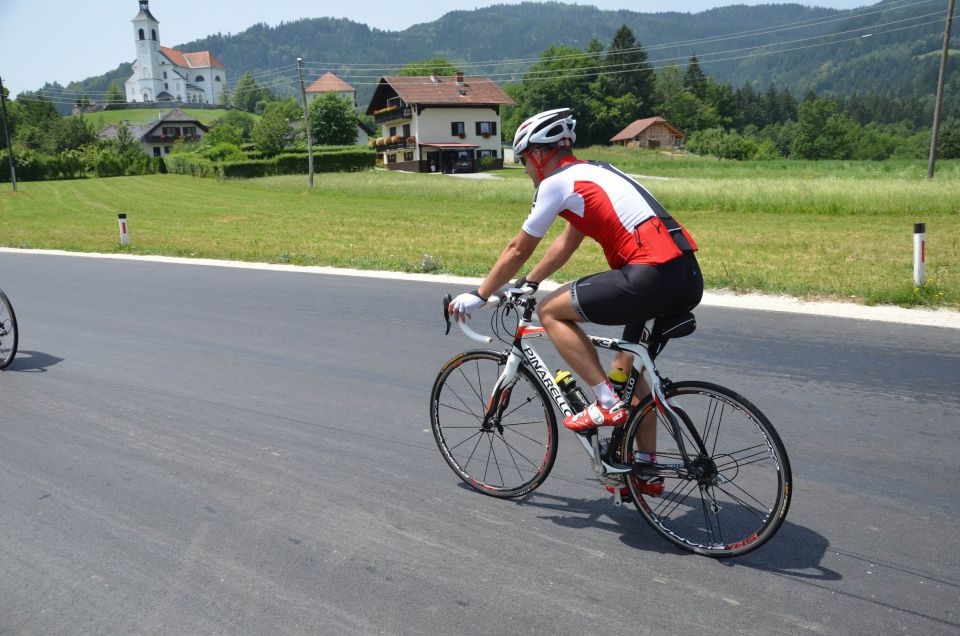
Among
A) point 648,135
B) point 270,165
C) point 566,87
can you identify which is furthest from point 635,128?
point 270,165

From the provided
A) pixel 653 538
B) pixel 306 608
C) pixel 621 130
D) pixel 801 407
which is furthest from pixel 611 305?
pixel 621 130

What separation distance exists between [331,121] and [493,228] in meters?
81.5

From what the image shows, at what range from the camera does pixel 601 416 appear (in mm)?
3938

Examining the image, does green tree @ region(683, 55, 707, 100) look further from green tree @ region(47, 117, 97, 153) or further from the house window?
green tree @ region(47, 117, 97, 153)

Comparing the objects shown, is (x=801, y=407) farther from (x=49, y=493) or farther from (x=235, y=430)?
(x=49, y=493)

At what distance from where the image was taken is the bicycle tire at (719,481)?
354 centimetres

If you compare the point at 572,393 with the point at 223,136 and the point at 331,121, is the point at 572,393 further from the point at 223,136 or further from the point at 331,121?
the point at 331,121

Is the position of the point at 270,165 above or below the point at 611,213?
above

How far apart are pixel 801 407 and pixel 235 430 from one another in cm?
422

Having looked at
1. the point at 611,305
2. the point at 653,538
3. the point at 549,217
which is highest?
the point at 549,217

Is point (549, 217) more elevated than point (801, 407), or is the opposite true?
point (549, 217)

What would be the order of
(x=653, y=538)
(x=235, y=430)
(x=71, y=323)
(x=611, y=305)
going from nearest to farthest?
(x=611, y=305), (x=653, y=538), (x=235, y=430), (x=71, y=323)

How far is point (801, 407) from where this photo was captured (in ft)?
19.4

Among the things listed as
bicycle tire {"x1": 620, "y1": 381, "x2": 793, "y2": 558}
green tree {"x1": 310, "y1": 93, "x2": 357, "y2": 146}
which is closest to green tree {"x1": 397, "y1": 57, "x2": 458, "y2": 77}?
green tree {"x1": 310, "y1": 93, "x2": 357, "y2": 146}
